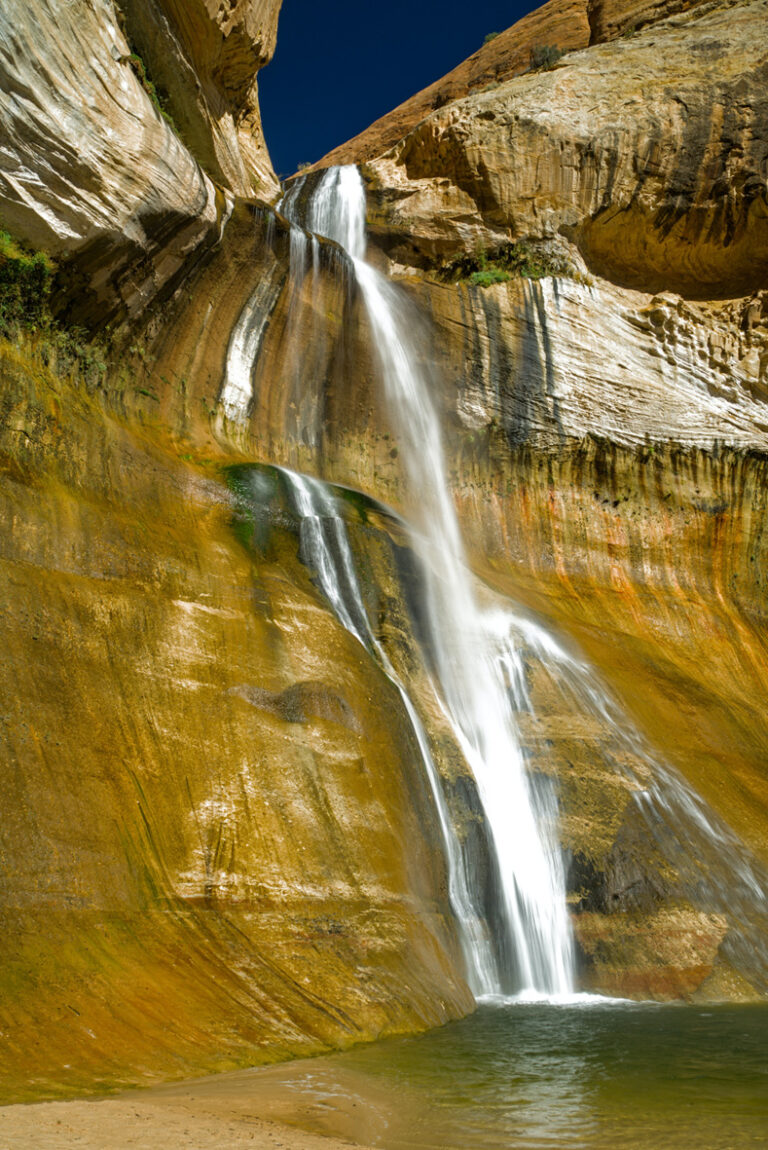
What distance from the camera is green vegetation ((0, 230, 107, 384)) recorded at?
11562 millimetres

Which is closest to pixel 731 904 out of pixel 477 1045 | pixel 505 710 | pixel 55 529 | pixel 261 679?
pixel 505 710

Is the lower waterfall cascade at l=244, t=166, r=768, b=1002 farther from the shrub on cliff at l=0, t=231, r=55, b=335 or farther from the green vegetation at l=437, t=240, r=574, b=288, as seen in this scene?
the green vegetation at l=437, t=240, r=574, b=288

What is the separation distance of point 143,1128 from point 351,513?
9218 mm

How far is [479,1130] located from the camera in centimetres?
458

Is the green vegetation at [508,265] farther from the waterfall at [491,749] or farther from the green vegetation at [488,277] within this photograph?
the waterfall at [491,749]

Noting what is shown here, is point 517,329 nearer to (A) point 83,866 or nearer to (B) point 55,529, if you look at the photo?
(B) point 55,529

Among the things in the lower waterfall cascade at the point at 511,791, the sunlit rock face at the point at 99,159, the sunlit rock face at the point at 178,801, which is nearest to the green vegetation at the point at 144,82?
the sunlit rock face at the point at 99,159

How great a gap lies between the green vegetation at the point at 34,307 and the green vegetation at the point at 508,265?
949 cm

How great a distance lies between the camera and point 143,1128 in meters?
3.98

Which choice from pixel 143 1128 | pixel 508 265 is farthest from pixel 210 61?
pixel 143 1128

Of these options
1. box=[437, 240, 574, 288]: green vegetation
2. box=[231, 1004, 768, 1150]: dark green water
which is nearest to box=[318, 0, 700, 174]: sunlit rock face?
box=[437, 240, 574, 288]: green vegetation

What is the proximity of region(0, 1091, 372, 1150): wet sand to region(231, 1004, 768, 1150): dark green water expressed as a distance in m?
0.33

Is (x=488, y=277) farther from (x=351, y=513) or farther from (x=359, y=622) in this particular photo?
(x=359, y=622)

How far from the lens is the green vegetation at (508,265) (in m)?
19.4
